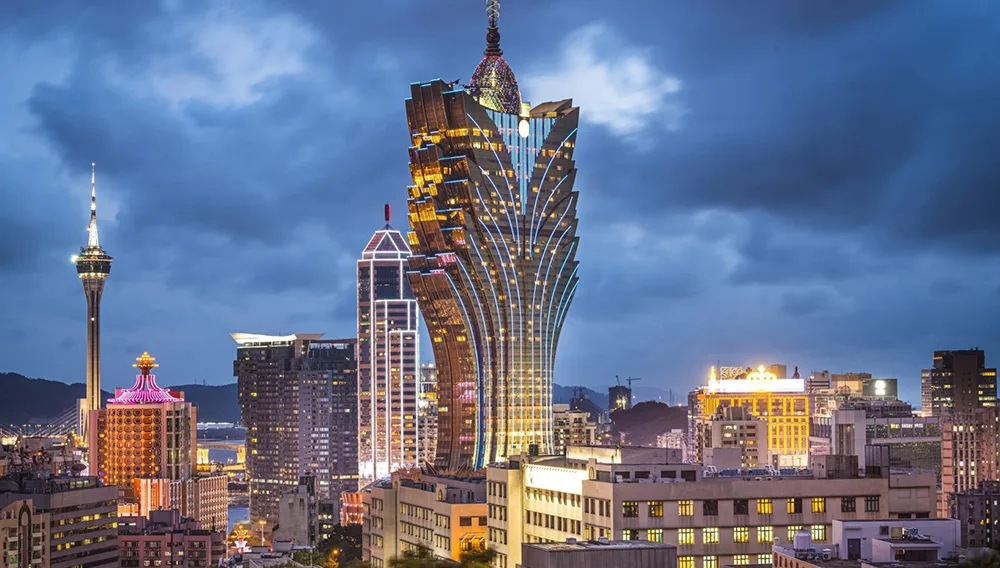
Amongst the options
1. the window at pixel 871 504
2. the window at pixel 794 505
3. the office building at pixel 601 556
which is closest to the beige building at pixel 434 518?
the window at pixel 794 505

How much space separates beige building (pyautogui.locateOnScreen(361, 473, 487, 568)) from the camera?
172625 millimetres

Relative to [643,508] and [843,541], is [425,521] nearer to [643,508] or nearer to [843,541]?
[643,508]

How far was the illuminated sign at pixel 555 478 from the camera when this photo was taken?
14150 centimetres

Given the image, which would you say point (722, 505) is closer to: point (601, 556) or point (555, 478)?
point (555, 478)

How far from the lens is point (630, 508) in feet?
428

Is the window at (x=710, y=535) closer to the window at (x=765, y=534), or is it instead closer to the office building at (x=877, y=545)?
the window at (x=765, y=534)

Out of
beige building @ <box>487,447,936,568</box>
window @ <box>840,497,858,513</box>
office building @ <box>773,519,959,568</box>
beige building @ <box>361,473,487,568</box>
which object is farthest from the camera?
beige building @ <box>361,473,487,568</box>

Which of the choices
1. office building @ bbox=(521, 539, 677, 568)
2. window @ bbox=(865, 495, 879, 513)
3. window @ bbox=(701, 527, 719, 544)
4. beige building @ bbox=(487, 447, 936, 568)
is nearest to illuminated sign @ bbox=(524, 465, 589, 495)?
beige building @ bbox=(487, 447, 936, 568)

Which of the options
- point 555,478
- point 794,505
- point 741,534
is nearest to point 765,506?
point 794,505

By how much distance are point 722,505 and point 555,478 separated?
2111cm

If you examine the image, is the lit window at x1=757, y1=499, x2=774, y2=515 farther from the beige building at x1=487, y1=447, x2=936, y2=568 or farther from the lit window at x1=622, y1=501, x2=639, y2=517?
the lit window at x1=622, y1=501, x2=639, y2=517

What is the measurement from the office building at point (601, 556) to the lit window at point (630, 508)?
35293mm

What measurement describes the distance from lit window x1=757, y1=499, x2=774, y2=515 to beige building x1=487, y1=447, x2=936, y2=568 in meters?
0.08

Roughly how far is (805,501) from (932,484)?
1211cm
